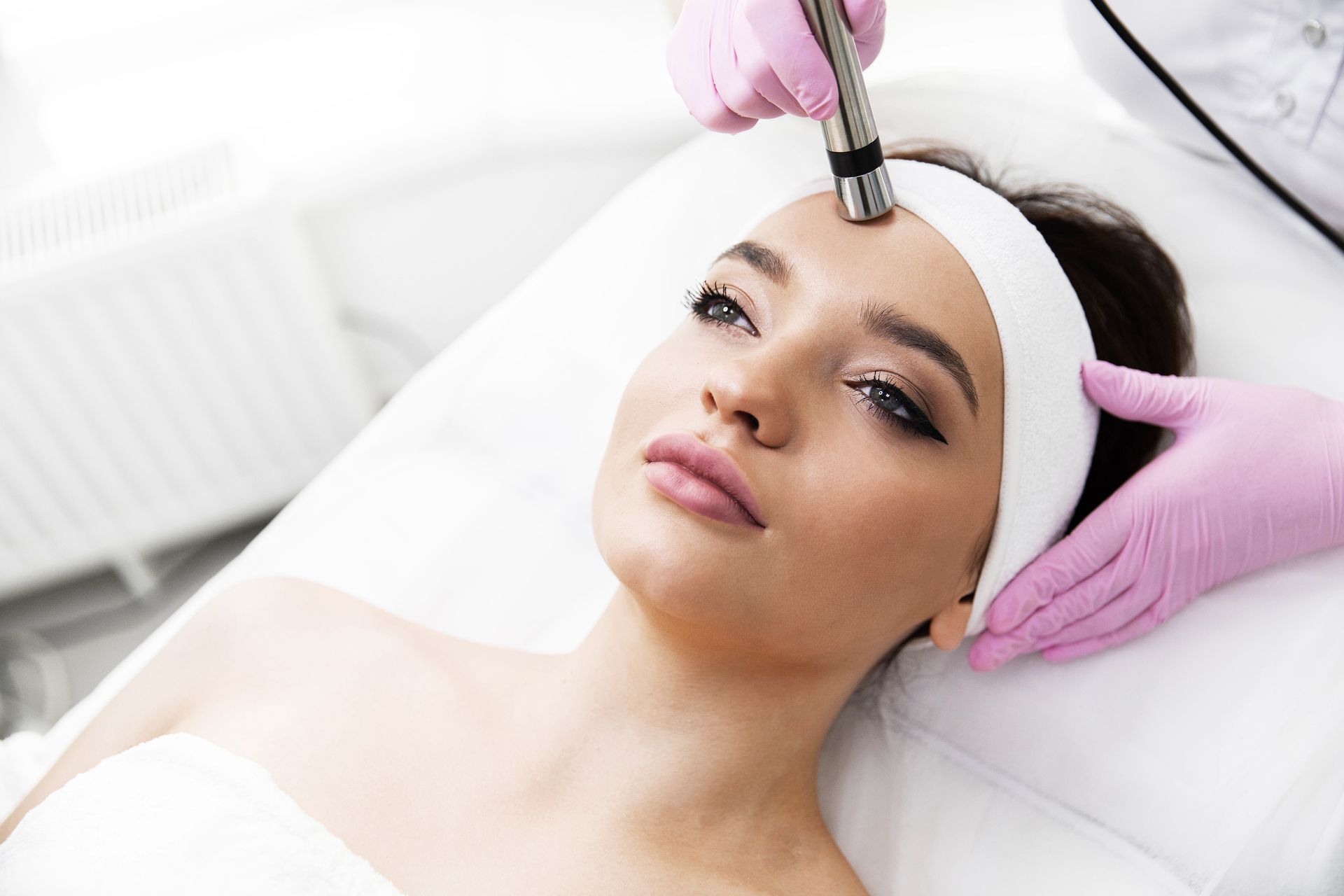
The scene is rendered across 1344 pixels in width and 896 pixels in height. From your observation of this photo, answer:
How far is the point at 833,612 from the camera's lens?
98 centimetres

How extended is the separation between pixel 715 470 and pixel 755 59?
16.5 inches

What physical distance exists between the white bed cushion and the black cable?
0.04 metres

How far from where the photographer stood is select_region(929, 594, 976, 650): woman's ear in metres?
1.14

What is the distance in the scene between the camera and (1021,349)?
1053 millimetres

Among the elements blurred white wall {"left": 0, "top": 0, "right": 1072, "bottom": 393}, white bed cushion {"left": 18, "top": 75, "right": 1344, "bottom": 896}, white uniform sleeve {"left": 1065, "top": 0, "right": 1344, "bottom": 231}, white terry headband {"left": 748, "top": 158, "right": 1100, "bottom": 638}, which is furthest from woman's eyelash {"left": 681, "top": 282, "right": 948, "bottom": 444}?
blurred white wall {"left": 0, "top": 0, "right": 1072, "bottom": 393}

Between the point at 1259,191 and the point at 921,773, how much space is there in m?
0.85

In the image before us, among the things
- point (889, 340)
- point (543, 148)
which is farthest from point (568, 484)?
point (543, 148)

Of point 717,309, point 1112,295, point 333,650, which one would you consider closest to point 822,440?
point 717,309

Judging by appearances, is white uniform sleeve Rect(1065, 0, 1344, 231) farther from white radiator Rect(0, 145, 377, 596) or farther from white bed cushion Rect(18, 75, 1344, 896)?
white radiator Rect(0, 145, 377, 596)

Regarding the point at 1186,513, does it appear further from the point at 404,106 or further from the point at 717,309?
the point at 404,106

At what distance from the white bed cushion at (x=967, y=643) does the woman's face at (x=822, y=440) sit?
0.24 metres

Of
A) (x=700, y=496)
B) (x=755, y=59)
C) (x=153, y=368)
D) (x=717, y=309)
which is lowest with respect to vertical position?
(x=153, y=368)

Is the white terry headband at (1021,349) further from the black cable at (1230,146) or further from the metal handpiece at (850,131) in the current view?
the black cable at (1230,146)

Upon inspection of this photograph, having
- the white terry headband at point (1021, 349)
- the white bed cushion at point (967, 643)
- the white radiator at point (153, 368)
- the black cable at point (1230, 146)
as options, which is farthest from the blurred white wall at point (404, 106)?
the white terry headband at point (1021, 349)
